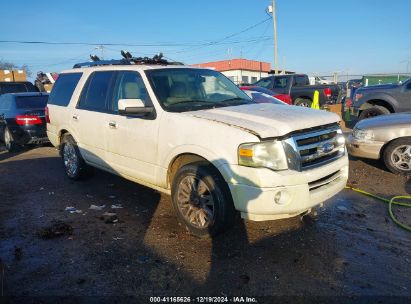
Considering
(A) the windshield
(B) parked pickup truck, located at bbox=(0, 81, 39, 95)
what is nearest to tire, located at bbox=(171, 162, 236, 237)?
(A) the windshield

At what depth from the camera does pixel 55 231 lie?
426cm

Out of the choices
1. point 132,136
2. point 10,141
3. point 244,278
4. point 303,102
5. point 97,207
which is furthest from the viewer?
point 303,102

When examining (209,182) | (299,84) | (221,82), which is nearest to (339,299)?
(209,182)

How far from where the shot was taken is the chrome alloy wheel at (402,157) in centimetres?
620

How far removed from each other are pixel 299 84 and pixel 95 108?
536 inches

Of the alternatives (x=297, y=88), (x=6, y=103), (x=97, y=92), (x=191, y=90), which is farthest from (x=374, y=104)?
(x=6, y=103)

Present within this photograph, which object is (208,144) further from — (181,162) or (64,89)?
(64,89)

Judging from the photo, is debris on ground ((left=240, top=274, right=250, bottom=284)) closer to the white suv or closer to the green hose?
the white suv

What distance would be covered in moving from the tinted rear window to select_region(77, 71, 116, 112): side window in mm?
4499

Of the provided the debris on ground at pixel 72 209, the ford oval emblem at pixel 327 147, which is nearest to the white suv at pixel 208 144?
the ford oval emblem at pixel 327 147

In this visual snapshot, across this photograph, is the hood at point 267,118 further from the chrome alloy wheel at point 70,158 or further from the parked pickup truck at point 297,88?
the parked pickup truck at point 297,88

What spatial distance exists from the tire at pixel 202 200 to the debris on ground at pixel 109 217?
1.01m

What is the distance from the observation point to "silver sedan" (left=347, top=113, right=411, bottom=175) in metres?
6.23

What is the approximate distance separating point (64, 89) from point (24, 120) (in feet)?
11.2
